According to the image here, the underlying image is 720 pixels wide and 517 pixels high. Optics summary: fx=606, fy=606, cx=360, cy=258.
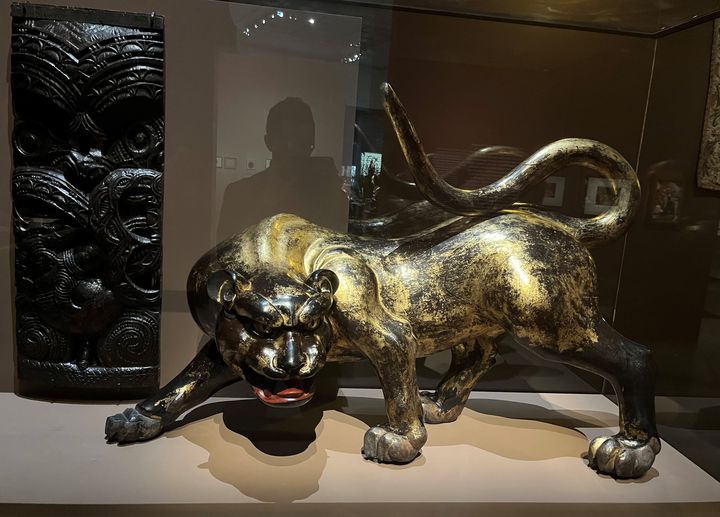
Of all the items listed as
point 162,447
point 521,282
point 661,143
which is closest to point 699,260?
point 661,143

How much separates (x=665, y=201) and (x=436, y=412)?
3.02 feet

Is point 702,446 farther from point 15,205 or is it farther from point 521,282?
point 15,205

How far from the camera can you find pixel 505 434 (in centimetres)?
161

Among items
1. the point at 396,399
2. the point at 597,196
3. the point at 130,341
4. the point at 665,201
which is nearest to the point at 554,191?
the point at 597,196

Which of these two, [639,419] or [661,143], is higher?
[661,143]

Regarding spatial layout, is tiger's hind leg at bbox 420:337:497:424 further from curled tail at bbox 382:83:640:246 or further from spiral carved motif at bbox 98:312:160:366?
spiral carved motif at bbox 98:312:160:366

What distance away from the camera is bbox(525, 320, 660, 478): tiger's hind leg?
1.39 metres

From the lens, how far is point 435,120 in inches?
67.4

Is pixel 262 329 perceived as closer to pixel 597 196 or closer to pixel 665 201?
pixel 597 196

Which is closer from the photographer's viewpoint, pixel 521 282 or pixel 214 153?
pixel 521 282

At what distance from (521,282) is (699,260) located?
26.7 inches

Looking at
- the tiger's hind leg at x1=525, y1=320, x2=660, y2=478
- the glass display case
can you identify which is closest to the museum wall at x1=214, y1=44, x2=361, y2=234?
the glass display case

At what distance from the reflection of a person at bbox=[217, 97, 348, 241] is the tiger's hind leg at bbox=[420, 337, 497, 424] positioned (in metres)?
0.53

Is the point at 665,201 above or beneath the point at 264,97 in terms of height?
beneath
